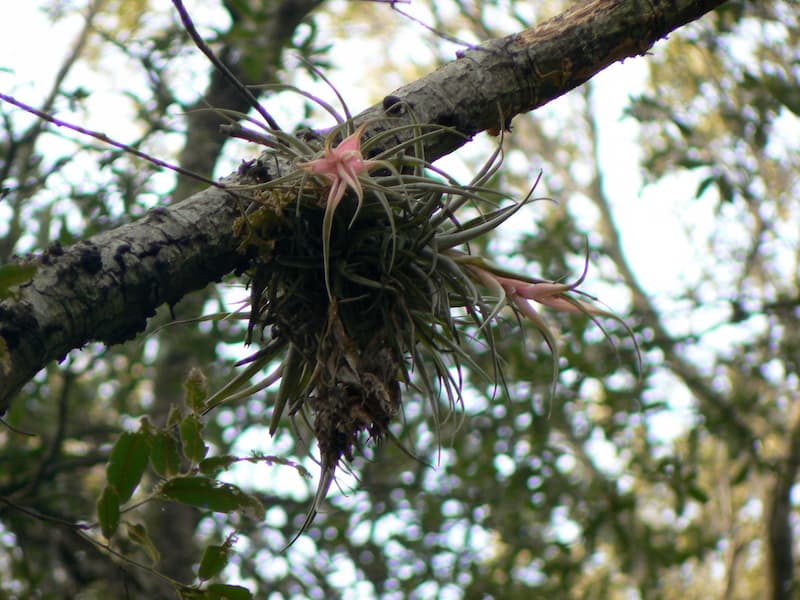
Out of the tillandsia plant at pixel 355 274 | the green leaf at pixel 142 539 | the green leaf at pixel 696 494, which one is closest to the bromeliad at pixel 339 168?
the tillandsia plant at pixel 355 274

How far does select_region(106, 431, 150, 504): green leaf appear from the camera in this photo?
130cm

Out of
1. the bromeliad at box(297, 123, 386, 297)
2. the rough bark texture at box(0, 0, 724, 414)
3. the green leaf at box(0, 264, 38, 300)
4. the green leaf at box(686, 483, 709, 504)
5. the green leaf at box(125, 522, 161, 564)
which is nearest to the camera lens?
Result: the green leaf at box(0, 264, 38, 300)

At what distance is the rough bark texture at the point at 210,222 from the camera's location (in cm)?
109

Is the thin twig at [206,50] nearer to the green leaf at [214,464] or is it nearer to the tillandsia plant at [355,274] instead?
the tillandsia plant at [355,274]

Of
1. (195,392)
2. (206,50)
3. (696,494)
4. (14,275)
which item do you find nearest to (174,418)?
(195,392)

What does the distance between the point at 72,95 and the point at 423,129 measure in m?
1.88

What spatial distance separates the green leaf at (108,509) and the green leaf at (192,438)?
122 millimetres

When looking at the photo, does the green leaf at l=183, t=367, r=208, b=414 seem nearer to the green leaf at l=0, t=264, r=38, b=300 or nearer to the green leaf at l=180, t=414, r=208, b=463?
the green leaf at l=180, t=414, r=208, b=463

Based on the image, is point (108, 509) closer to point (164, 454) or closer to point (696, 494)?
point (164, 454)

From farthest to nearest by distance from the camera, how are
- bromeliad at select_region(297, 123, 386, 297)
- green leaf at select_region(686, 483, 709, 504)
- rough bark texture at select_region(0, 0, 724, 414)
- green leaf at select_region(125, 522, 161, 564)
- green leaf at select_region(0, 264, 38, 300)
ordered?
green leaf at select_region(686, 483, 709, 504), green leaf at select_region(125, 522, 161, 564), bromeliad at select_region(297, 123, 386, 297), rough bark texture at select_region(0, 0, 724, 414), green leaf at select_region(0, 264, 38, 300)

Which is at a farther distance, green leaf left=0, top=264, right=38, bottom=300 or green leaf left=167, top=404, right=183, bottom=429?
green leaf left=167, top=404, right=183, bottom=429

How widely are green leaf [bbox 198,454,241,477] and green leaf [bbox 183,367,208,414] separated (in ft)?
0.26

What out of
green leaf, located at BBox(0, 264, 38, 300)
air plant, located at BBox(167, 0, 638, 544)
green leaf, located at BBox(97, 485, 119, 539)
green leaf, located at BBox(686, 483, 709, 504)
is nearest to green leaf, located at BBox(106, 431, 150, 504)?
green leaf, located at BBox(97, 485, 119, 539)

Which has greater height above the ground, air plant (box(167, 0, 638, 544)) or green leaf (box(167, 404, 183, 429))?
air plant (box(167, 0, 638, 544))
